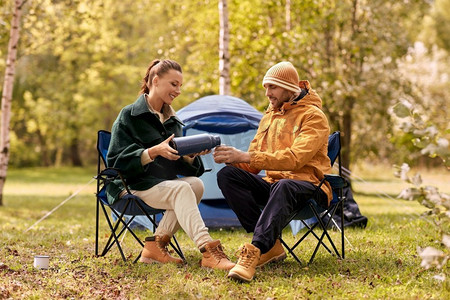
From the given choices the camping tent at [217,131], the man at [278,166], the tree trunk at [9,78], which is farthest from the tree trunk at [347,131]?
the man at [278,166]

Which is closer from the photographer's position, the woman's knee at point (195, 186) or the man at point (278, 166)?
the man at point (278, 166)

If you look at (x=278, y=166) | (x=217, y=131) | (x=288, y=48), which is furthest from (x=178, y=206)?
(x=288, y=48)

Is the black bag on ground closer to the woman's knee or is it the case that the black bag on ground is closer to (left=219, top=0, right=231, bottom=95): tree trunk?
the woman's knee

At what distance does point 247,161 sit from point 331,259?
835 millimetres

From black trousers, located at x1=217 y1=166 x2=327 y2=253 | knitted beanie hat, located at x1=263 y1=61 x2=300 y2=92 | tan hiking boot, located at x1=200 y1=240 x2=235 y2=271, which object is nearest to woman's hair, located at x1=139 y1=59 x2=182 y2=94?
knitted beanie hat, located at x1=263 y1=61 x2=300 y2=92

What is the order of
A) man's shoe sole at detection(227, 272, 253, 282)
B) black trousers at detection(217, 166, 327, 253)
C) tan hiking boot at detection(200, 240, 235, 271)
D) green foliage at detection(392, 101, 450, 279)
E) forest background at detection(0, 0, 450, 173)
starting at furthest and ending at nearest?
forest background at detection(0, 0, 450, 173)
tan hiking boot at detection(200, 240, 235, 271)
black trousers at detection(217, 166, 327, 253)
man's shoe sole at detection(227, 272, 253, 282)
green foliage at detection(392, 101, 450, 279)

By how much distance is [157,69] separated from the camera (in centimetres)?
360

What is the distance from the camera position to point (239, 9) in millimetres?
10836

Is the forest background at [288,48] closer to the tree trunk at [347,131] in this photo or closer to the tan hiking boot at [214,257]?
the tree trunk at [347,131]

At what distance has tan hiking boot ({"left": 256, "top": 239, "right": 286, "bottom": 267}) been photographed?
11.2 feet

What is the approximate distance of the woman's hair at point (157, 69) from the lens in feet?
11.7

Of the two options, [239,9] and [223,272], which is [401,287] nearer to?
[223,272]

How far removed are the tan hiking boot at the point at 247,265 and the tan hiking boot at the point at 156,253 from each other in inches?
23.6

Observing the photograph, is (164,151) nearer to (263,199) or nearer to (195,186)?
(195,186)
